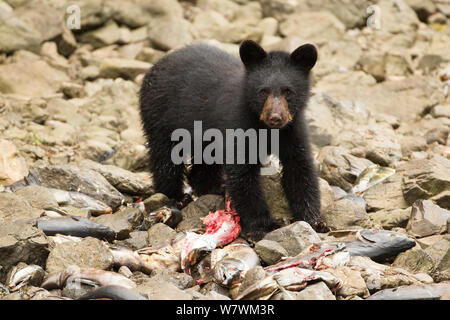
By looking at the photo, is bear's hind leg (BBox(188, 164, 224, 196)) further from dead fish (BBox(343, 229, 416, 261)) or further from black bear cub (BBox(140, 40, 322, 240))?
dead fish (BBox(343, 229, 416, 261))

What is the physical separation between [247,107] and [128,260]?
1.97m

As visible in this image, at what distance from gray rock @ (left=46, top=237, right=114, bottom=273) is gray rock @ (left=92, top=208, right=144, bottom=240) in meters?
0.77

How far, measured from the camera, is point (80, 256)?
203 inches

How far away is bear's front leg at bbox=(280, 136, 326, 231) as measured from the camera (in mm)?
6367

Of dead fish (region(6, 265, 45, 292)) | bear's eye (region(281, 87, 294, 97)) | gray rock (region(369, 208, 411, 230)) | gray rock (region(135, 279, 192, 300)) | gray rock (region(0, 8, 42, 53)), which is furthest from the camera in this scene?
gray rock (region(0, 8, 42, 53))

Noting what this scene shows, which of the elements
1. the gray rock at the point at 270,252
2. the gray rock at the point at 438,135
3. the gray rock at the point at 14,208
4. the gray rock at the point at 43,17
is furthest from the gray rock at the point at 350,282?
the gray rock at the point at 43,17

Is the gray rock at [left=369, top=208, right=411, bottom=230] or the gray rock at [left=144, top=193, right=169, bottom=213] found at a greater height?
the gray rock at [left=369, top=208, right=411, bottom=230]

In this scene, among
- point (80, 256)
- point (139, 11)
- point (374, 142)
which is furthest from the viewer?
point (139, 11)

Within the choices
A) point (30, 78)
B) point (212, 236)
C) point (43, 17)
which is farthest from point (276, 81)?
point (43, 17)

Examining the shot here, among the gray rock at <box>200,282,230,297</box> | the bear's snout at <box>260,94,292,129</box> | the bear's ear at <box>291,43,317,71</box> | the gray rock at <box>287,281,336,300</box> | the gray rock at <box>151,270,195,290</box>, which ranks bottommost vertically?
the gray rock at <box>151,270,195,290</box>

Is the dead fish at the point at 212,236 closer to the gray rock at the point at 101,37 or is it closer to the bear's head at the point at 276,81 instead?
the bear's head at the point at 276,81

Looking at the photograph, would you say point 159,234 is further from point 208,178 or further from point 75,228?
point 208,178

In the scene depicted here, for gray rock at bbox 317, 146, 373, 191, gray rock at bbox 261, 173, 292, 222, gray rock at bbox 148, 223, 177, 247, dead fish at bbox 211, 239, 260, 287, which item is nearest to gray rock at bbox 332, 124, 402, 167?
gray rock at bbox 317, 146, 373, 191

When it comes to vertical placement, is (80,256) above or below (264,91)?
below
